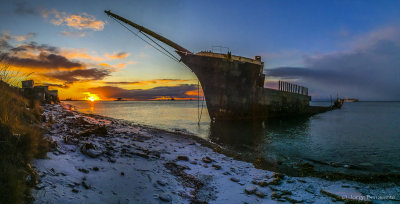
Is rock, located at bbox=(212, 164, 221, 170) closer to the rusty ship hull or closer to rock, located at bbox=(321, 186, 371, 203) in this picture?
rock, located at bbox=(321, 186, 371, 203)

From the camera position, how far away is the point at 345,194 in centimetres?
474

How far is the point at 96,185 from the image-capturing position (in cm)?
376

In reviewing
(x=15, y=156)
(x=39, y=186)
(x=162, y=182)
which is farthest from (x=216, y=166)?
(x=15, y=156)

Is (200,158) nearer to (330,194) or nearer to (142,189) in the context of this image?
(142,189)

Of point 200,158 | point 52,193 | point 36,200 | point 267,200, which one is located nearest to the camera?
point 36,200

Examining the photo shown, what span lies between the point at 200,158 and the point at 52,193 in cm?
513

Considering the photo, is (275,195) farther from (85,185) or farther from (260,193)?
(85,185)

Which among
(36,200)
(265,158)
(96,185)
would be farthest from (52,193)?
(265,158)

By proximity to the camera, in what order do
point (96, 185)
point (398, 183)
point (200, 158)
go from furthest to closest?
point (200, 158) < point (398, 183) < point (96, 185)

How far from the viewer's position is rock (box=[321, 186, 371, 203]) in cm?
441

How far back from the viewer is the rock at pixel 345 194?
4406 millimetres

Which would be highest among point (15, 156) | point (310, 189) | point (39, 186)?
point (15, 156)

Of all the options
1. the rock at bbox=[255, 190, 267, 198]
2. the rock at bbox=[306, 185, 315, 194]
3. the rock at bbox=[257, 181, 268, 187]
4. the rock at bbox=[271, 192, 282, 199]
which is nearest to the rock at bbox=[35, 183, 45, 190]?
the rock at bbox=[255, 190, 267, 198]

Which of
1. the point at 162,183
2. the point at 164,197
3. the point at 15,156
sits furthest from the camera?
the point at 162,183
